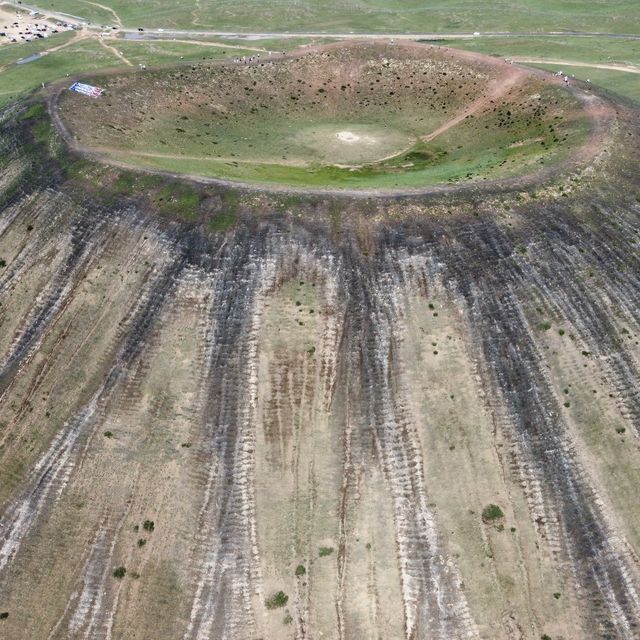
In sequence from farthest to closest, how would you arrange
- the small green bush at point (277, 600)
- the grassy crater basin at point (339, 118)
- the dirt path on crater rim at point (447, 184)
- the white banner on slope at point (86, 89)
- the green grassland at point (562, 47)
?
the green grassland at point (562, 47)
the white banner on slope at point (86, 89)
the grassy crater basin at point (339, 118)
the dirt path on crater rim at point (447, 184)
the small green bush at point (277, 600)

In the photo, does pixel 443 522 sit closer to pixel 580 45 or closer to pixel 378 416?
pixel 378 416

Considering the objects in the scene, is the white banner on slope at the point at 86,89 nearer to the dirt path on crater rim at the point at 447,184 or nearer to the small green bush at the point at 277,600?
the dirt path on crater rim at the point at 447,184

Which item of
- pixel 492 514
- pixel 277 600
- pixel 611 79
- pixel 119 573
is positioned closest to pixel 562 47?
pixel 611 79

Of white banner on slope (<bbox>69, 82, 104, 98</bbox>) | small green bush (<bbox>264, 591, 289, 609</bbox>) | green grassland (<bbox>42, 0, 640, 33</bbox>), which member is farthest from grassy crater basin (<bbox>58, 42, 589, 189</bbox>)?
green grassland (<bbox>42, 0, 640, 33</bbox>)

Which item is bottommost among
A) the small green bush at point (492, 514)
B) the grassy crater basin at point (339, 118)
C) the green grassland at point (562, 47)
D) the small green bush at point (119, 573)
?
the small green bush at point (119, 573)

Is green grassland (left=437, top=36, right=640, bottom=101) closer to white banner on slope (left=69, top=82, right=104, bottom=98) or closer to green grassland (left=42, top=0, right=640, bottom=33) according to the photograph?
green grassland (left=42, top=0, right=640, bottom=33)

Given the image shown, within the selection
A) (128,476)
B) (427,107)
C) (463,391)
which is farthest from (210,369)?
(427,107)

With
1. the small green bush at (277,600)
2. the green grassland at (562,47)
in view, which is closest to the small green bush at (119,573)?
the small green bush at (277,600)
